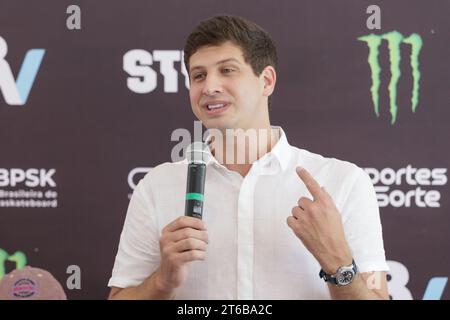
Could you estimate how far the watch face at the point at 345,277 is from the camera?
1.10 metres

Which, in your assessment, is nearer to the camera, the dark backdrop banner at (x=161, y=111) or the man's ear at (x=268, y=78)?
the man's ear at (x=268, y=78)

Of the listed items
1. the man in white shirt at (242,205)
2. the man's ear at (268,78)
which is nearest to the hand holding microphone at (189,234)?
the man in white shirt at (242,205)

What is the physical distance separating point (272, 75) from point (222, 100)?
0.68 ft

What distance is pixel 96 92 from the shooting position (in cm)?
195

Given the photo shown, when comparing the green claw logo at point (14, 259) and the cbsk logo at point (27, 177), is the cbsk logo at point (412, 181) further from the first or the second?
the green claw logo at point (14, 259)

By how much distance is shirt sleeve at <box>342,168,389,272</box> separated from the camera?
4.02 feet

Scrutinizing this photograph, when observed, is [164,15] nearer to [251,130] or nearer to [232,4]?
[232,4]

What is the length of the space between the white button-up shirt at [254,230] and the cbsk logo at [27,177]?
2.40ft

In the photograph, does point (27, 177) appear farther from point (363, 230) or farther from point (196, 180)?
point (363, 230)

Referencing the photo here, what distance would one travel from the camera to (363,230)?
124 centimetres

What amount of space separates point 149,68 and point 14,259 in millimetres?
876

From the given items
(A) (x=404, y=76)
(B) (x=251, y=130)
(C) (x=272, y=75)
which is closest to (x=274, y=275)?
(B) (x=251, y=130)

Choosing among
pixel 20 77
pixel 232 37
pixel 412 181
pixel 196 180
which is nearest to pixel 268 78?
pixel 232 37

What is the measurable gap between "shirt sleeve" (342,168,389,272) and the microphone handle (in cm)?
39
